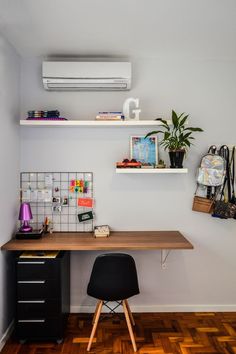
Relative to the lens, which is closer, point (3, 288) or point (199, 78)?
point (3, 288)

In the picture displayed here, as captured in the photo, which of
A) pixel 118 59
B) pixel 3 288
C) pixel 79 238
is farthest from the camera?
pixel 118 59

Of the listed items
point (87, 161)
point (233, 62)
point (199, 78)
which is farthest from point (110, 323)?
point (233, 62)

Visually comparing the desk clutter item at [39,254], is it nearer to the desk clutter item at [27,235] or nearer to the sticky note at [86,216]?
the desk clutter item at [27,235]

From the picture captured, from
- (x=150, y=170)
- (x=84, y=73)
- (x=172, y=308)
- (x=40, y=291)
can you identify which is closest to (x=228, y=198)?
(x=150, y=170)

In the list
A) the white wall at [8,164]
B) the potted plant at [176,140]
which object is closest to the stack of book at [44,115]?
the white wall at [8,164]

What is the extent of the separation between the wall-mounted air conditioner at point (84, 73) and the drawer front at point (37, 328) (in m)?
2.24

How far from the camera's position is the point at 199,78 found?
3.22m

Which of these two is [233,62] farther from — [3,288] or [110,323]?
[3,288]

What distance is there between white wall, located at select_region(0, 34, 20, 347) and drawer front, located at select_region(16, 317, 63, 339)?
166 millimetres

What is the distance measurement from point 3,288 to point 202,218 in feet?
6.90

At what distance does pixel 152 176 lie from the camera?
3.23 metres

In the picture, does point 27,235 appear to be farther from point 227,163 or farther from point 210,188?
point 227,163

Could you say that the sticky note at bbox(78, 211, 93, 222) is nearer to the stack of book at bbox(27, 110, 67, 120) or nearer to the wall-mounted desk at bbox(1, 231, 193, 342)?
the wall-mounted desk at bbox(1, 231, 193, 342)

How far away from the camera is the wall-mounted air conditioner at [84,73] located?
9.68ft
